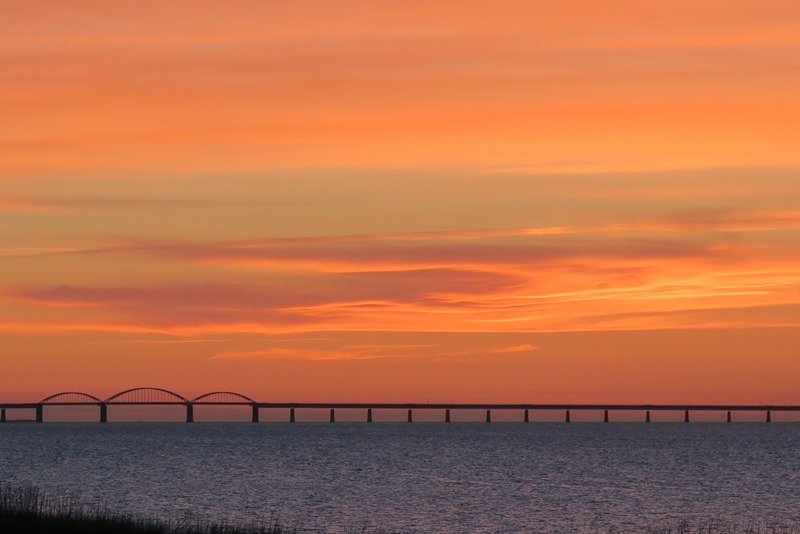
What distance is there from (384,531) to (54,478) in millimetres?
60133

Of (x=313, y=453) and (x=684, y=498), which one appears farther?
(x=313, y=453)

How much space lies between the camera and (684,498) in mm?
102125

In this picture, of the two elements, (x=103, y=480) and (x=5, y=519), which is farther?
(x=103, y=480)

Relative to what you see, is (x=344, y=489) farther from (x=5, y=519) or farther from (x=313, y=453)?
(x=313, y=453)

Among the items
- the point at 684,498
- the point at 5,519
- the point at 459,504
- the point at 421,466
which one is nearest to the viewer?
the point at 5,519

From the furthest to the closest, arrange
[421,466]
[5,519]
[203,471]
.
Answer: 1. [421,466]
2. [203,471]
3. [5,519]

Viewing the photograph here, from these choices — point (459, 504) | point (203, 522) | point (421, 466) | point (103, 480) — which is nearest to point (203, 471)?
point (103, 480)

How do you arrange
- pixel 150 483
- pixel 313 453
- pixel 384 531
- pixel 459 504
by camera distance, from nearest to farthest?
pixel 384 531 → pixel 459 504 → pixel 150 483 → pixel 313 453

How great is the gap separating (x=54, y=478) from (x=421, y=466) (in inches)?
1742

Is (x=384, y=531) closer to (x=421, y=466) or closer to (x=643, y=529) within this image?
(x=643, y=529)

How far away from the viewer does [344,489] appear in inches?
4237

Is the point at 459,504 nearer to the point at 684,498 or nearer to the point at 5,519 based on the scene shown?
the point at 684,498

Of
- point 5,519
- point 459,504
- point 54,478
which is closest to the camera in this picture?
point 5,519

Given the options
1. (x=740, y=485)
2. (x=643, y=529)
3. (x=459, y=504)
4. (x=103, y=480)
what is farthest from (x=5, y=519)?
(x=740, y=485)
